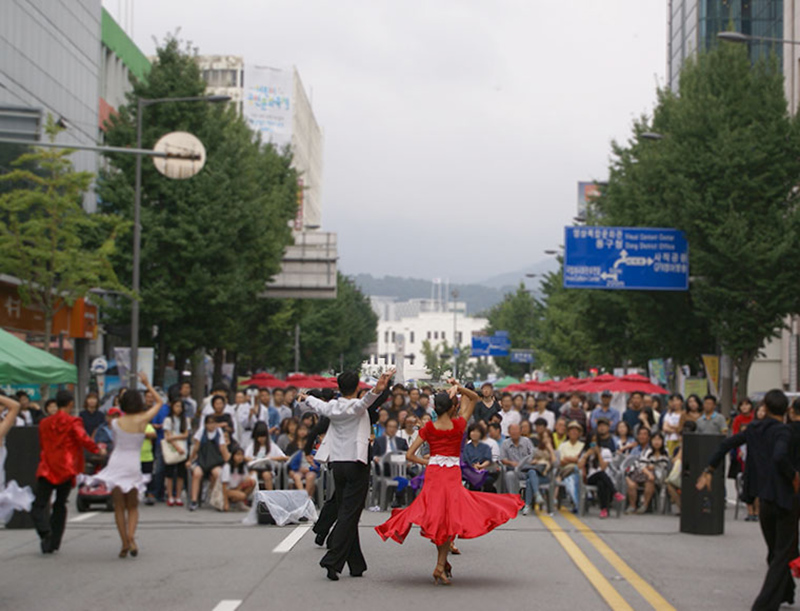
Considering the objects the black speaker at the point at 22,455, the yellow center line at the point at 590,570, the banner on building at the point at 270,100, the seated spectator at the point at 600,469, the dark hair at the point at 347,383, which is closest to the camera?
the yellow center line at the point at 590,570

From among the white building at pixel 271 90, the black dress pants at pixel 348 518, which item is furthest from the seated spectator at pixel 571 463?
the white building at pixel 271 90

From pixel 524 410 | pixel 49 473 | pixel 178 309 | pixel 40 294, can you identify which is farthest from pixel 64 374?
pixel 178 309

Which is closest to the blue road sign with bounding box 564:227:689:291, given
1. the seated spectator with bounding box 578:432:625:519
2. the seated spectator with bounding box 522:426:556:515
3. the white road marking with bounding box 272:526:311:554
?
the seated spectator with bounding box 578:432:625:519

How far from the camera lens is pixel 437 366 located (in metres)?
11.8

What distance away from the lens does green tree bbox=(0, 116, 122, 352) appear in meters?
29.6

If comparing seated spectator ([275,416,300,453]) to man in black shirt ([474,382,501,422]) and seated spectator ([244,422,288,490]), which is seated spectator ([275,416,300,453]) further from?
man in black shirt ([474,382,501,422])

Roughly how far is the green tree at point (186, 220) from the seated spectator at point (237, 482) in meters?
23.5

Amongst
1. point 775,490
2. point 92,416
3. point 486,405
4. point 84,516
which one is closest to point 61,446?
point 486,405

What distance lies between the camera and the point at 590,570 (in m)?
11.7

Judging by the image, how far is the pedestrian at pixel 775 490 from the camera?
368 inches

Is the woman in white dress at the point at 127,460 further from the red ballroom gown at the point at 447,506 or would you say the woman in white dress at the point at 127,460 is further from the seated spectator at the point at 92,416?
the seated spectator at the point at 92,416

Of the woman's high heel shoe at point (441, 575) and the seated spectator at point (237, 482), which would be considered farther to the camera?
the seated spectator at point (237, 482)

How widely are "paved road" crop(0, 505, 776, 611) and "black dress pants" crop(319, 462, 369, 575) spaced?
0.55ft

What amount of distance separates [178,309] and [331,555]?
31994 mm
